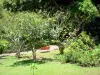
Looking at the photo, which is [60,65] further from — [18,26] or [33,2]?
[33,2]

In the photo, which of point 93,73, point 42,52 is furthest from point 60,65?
point 42,52

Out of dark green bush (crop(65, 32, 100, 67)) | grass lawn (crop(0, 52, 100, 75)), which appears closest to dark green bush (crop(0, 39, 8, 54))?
grass lawn (crop(0, 52, 100, 75))

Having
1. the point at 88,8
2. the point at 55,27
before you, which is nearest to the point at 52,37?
the point at 55,27

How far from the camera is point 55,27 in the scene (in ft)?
73.6

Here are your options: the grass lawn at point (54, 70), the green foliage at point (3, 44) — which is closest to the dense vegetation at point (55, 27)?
the green foliage at point (3, 44)

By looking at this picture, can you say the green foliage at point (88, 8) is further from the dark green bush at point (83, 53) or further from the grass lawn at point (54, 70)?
the grass lawn at point (54, 70)

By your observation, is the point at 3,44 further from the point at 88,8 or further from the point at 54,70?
the point at 54,70

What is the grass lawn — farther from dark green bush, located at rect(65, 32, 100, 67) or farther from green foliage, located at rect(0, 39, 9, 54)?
green foliage, located at rect(0, 39, 9, 54)

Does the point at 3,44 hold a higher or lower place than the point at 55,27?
lower

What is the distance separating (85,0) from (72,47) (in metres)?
8.31

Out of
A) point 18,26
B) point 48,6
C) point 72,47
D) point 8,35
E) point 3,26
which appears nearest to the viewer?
point 72,47

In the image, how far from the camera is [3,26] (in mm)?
24500

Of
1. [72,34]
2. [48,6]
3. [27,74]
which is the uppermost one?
[48,6]

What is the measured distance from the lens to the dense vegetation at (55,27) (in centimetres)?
1952
